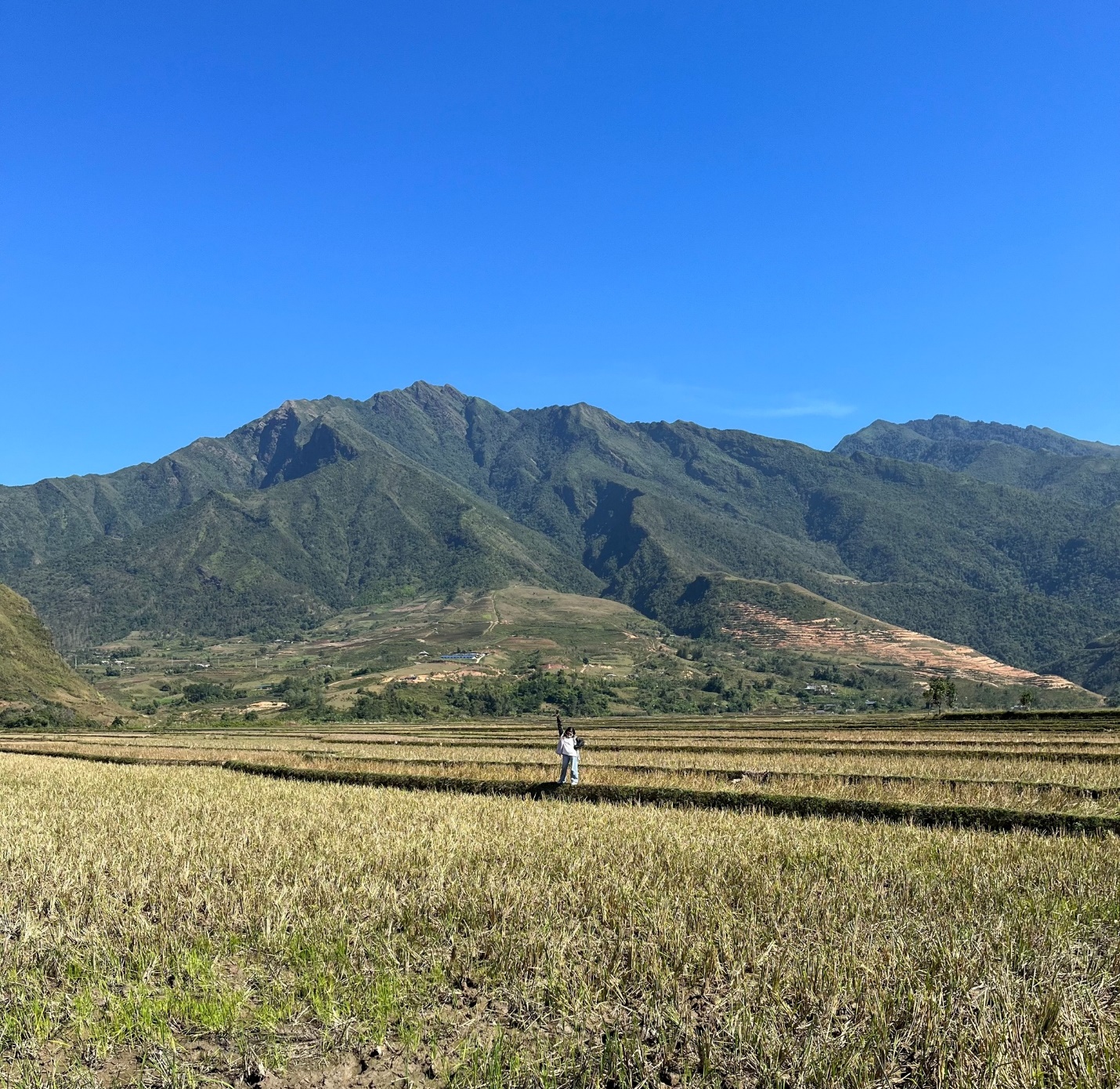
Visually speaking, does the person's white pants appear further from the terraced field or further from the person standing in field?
the terraced field

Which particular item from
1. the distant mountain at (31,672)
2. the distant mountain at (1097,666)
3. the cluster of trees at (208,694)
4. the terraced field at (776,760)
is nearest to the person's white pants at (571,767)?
the terraced field at (776,760)

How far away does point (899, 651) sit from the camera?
181 meters

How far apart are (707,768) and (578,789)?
20.2 feet

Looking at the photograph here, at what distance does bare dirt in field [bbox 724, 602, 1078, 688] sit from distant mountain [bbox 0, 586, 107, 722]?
489ft

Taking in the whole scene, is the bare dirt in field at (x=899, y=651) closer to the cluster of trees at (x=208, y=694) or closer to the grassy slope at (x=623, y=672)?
the grassy slope at (x=623, y=672)

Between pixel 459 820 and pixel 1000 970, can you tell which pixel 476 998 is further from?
pixel 459 820

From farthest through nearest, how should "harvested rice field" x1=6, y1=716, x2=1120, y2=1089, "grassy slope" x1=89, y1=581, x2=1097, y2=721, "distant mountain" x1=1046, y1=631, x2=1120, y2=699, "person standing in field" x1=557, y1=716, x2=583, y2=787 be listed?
"distant mountain" x1=1046, y1=631, x2=1120, y2=699 < "grassy slope" x1=89, y1=581, x2=1097, y2=721 < "person standing in field" x1=557, y1=716, x2=583, y2=787 < "harvested rice field" x1=6, y1=716, x2=1120, y2=1089

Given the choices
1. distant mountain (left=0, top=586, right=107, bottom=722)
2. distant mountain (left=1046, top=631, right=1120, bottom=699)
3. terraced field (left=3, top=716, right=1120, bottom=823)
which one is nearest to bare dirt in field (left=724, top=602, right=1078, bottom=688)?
distant mountain (left=1046, top=631, right=1120, bottom=699)

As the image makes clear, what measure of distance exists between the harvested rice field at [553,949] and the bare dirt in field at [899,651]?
6341 inches

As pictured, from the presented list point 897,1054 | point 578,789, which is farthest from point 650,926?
point 578,789

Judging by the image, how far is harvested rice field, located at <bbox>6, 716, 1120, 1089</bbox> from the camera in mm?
5113

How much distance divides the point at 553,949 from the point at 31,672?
98.4 m

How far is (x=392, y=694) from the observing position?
351ft

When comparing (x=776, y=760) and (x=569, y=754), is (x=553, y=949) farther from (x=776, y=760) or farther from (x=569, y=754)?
(x=776, y=760)
